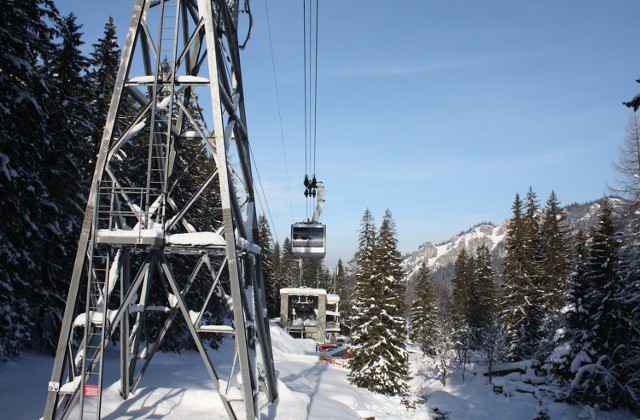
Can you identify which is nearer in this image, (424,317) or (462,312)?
(462,312)

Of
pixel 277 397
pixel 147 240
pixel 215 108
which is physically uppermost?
pixel 215 108

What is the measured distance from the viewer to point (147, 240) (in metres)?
9.72

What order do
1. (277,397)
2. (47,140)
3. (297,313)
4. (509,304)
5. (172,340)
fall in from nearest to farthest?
(277,397) < (47,140) < (172,340) < (509,304) < (297,313)

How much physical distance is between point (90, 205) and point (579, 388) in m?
23.8

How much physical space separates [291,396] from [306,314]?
1797 inches

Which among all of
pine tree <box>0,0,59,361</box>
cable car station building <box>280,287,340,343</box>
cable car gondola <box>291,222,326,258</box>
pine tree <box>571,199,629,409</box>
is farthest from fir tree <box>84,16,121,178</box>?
cable car station building <box>280,287,340,343</box>

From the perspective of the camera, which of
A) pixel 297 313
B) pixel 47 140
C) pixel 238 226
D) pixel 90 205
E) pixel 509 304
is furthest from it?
pixel 297 313

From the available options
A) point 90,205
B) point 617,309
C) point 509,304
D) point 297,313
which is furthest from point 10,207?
point 297,313

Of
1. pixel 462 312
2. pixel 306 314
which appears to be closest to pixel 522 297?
pixel 462 312

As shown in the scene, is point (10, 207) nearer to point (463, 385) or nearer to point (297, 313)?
point (463, 385)

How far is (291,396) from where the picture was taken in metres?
13.6

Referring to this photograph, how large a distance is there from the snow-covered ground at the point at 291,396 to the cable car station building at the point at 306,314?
10.8 meters

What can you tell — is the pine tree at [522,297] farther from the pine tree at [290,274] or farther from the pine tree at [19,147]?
the pine tree at [290,274]

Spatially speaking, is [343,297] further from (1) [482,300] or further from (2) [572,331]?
(2) [572,331]
